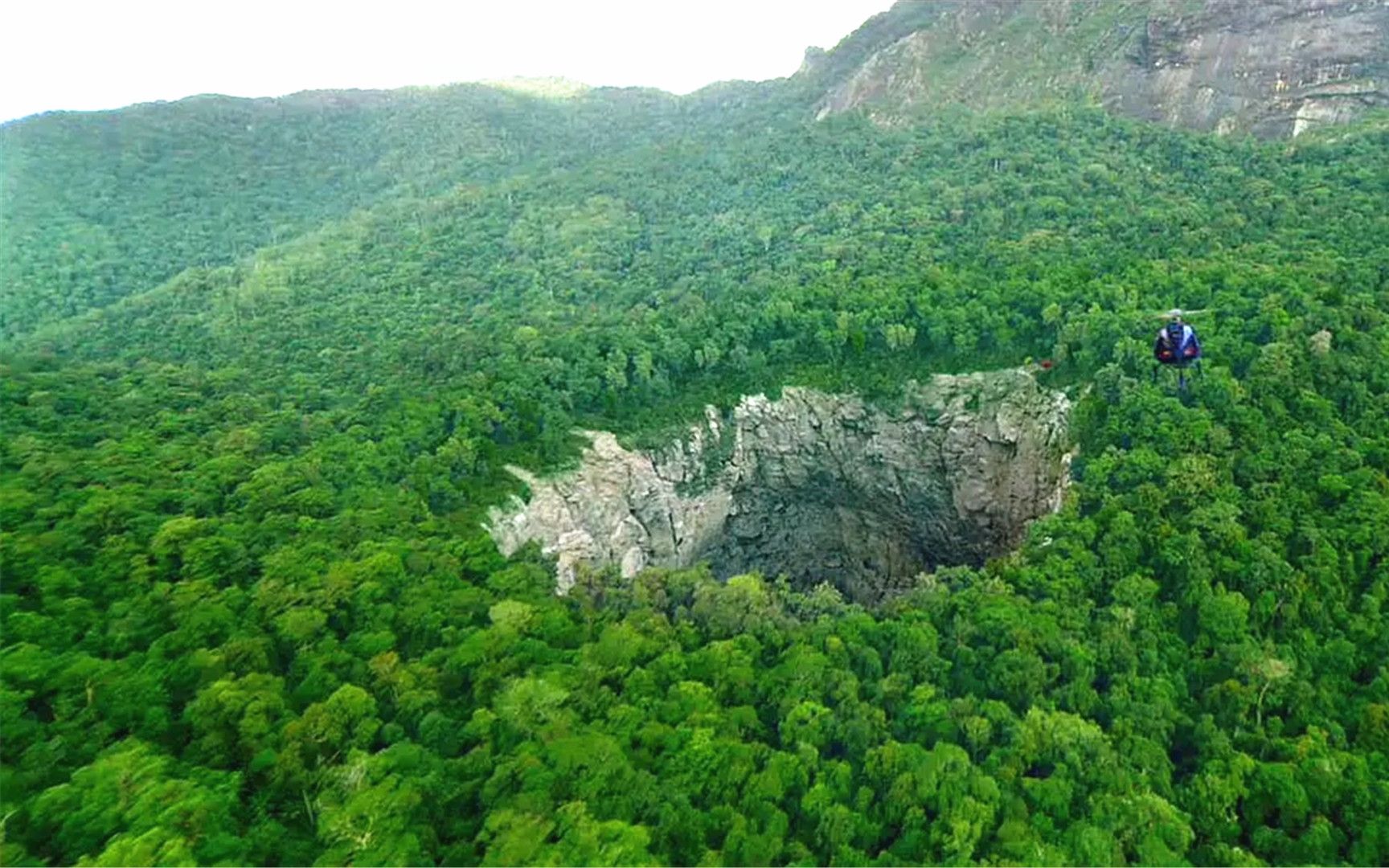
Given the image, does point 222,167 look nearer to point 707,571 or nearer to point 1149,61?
point 707,571

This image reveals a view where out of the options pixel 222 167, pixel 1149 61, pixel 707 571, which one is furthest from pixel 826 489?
pixel 222 167

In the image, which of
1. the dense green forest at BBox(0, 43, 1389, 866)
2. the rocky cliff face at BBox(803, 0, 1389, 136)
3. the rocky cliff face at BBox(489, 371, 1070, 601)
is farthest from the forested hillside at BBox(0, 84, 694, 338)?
the rocky cliff face at BBox(489, 371, 1070, 601)

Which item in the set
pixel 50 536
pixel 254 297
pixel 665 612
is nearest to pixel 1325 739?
pixel 665 612

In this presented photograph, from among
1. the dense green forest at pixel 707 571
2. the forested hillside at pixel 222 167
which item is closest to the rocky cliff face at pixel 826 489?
the dense green forest at pixel 707 571

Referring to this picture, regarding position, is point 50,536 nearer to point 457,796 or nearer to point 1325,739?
point 457,796

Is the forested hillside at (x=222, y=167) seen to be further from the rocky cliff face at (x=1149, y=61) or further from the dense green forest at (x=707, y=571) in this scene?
the rocky cliff face at (x=1149, y=61)

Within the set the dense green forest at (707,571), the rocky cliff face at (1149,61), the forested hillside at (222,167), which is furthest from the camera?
the forested hillside at (222,167)

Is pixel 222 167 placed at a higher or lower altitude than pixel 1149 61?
higher
